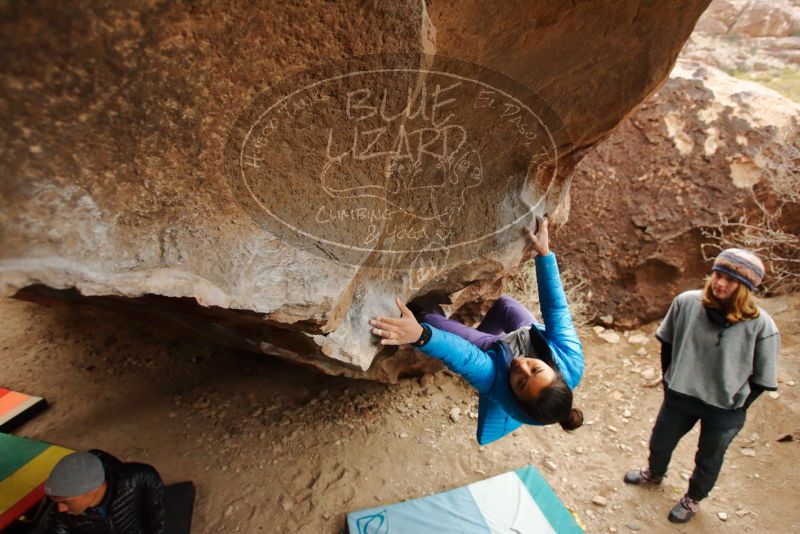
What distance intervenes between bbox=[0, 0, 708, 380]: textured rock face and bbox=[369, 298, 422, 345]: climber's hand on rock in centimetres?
6

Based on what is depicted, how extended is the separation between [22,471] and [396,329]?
2.13m

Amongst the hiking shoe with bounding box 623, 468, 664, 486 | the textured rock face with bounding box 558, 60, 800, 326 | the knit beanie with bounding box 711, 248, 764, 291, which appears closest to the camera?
the knit beanie with bounding box 711, 248, 764, 291

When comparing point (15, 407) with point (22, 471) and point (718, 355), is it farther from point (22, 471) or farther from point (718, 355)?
point (718, 355)

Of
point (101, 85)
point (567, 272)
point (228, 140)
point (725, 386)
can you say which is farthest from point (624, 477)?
point (101, 85)

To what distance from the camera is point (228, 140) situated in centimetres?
118

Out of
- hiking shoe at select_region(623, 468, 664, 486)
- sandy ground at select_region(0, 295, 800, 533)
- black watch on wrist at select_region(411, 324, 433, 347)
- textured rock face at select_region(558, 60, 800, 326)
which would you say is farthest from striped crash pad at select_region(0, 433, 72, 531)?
textured rock face at select_region(558, 60, 800, 326)

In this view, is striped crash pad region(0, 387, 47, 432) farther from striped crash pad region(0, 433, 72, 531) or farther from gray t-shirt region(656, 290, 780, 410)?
gray t-shirt region(656, 290, 780, 410)

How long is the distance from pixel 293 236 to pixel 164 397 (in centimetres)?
206

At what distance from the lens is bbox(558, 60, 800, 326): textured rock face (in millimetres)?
3744

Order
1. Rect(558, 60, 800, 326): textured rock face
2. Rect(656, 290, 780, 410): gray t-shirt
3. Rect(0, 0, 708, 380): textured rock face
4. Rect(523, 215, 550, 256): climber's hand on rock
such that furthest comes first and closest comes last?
Rect(558, 60, 800, 326): textured rock face → Rect(523, 215, 550, 256): climber's hand on rock → Rect(656, 290, 780, 410): gray t-shirt → Rect(0, 0, 708, 380): textured rock face

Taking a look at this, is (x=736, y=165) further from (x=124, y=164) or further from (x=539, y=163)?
(x=124, y=164)

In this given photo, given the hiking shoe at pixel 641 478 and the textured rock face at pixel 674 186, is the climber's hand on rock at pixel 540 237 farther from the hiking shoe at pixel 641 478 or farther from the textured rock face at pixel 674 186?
the textured rock face at pixel 674 186

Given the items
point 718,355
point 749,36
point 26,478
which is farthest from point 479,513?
point 749,36

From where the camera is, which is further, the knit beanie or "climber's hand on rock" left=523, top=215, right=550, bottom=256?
"climber's hand on rock" left=523, top=215, right=550, bottom=256
